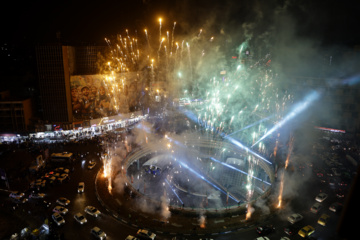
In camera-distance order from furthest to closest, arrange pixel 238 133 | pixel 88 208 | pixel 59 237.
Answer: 1. pixel 238 133
2. pixel 88 208
3. pixel 59 237

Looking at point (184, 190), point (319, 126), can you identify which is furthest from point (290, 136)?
point (184, 190)

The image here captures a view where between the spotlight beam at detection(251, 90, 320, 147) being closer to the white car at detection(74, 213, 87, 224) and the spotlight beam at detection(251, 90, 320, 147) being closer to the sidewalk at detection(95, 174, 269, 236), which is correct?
the sidewalk at detection(95, 174, 269, 236)

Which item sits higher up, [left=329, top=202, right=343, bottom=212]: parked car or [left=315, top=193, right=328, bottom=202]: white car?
[left=315, top=193, right=328, bottom=202]: white car

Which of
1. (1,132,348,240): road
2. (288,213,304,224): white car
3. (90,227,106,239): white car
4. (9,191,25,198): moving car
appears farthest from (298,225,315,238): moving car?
(9,191,25,198): moving car

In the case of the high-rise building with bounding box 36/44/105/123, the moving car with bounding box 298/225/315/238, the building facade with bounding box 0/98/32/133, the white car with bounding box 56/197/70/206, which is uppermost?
the high-rise building with bounding box 36/44/105/123

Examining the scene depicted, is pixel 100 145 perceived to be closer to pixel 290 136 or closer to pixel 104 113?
Result: pixel 104 113

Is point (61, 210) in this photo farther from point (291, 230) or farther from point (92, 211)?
point (291, 230)

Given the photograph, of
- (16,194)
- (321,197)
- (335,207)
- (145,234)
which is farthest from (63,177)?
(335,207)
